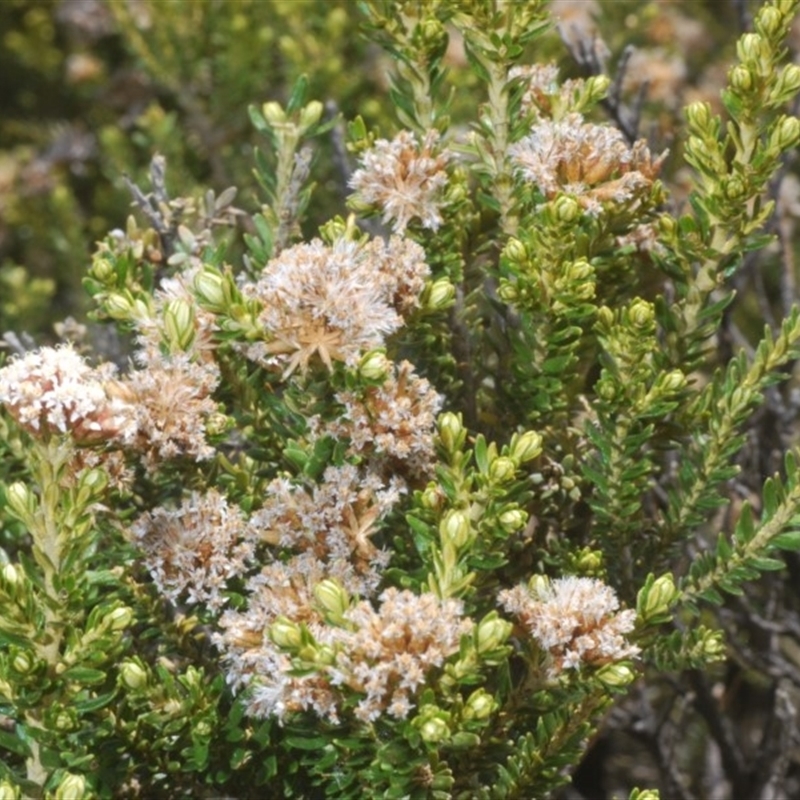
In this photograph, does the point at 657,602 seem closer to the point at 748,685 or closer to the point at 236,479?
the point at 236,479

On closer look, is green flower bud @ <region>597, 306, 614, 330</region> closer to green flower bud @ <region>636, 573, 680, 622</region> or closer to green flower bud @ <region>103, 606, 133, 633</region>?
green flower bud @ <region>636, 573, 680, 622</region>

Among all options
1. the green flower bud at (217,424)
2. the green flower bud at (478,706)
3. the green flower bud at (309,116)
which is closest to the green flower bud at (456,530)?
the green flower bud at (478,706)

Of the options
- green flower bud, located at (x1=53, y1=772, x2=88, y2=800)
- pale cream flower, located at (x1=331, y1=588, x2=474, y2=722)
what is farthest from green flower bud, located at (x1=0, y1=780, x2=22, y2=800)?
pale cream flower, located at (x1=331, y1=588, x2=474, y2=722)

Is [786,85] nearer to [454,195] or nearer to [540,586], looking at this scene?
[454,195]

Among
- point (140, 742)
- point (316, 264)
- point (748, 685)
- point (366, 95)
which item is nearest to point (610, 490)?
point (316, 264)

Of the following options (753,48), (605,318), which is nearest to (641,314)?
(605,318)
